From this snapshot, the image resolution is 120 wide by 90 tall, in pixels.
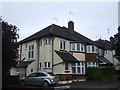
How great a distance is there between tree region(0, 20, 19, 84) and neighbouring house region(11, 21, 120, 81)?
781 centimetres

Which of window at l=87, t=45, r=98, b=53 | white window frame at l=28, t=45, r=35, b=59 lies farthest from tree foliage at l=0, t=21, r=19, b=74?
window at l=87, t=45, r=98, b=53

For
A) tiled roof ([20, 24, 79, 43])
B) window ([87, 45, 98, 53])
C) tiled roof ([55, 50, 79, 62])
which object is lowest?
tiled roof ([55, 50, 79, 62])

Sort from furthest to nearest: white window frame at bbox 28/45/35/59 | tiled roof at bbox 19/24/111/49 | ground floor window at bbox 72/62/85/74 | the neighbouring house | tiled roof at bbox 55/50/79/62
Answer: white window frame at bbox 28/45/35/59 → ground floor window at bbox 72/62/85/74 → tiled roof at bbox 19/24/111/49 → the neighbouring house → tiled roof at bbox 55/50/79/62

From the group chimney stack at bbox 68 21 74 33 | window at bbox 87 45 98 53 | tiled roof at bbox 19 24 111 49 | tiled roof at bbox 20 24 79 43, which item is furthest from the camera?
chimney stack at bbox 68 21 74 33

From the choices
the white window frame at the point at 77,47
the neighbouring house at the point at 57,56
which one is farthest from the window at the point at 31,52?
the white window frame at the point at 77,47

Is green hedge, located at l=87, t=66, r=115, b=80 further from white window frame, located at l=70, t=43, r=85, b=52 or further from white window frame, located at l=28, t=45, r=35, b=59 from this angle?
white window frame, located at l=28, t=45, r=35, b=59

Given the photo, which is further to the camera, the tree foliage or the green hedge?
the green hedge

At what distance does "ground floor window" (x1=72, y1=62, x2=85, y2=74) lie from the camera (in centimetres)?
2685

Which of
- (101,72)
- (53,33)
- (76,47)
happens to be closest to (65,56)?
(53,33)

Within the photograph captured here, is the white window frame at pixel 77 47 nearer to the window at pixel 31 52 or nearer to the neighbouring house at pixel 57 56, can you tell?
the neighbouring house at pixel 57 56

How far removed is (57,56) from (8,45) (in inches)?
360

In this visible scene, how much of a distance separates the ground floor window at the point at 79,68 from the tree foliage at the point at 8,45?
1167 cm

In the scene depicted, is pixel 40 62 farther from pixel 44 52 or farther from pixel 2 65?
pixel 2 65

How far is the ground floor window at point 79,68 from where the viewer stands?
2685cm
